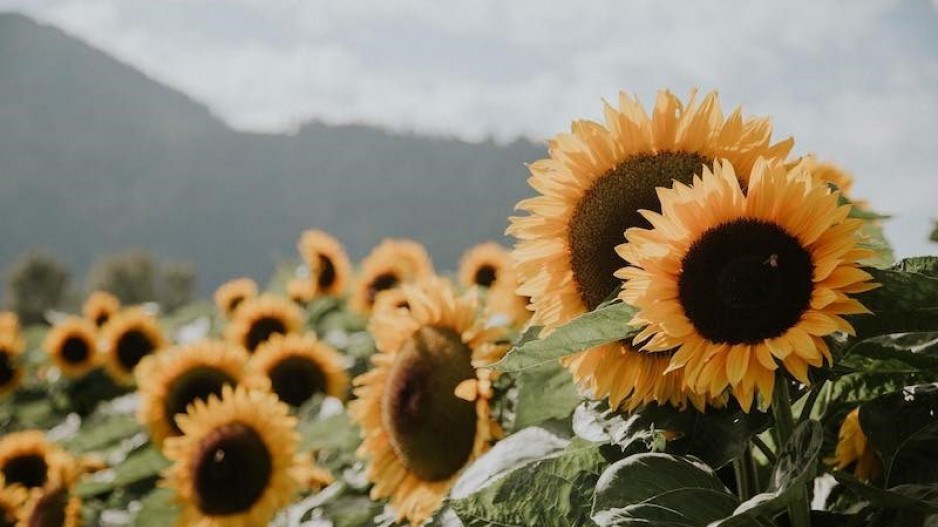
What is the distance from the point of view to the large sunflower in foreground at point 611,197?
1.16 m

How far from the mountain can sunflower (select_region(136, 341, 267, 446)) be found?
364 feet

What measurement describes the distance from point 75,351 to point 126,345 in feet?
2.04

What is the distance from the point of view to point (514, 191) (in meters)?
123

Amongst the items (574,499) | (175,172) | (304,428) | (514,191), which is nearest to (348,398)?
(304,428)

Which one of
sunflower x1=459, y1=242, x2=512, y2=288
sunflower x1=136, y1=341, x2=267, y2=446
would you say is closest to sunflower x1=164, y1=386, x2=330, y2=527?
sunflower x1=136, y1=341, x2=267, y2=446

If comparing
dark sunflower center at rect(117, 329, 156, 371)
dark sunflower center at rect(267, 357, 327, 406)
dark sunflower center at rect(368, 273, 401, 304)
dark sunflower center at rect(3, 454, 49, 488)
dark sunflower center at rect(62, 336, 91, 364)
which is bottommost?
dark sunflower center at rect(3, 454, 49, 488)

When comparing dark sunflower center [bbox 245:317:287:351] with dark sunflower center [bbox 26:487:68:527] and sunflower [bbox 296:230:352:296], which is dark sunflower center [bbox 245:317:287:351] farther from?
dark sunflower center [bbox 26:487:68:527]

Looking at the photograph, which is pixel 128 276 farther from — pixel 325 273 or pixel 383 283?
pixel 383 283

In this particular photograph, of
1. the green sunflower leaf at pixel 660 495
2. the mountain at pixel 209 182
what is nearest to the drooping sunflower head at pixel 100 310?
the green sunflower leaf at pixel 660 495

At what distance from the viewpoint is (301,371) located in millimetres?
3604

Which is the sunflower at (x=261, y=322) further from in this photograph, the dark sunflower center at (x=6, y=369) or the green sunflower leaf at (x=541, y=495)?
the green sunflower leaf at (x=541, y=495)

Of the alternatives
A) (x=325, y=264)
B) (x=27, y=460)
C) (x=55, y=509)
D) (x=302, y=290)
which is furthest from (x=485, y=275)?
(x=55, y=509)

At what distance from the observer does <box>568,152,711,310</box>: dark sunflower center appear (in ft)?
3.91

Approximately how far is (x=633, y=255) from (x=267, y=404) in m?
1.97
